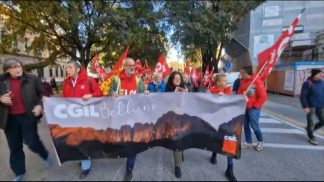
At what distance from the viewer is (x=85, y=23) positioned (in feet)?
44.1

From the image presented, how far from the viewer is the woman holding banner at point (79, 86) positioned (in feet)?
14.1

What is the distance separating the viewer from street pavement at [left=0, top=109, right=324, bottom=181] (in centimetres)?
425

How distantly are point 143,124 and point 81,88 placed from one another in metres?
1.10

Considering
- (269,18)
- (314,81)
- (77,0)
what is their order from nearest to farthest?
(314,81), (77,0), (269,18)

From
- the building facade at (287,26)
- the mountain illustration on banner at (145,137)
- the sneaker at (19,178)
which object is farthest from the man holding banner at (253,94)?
the building facade at (287,26)

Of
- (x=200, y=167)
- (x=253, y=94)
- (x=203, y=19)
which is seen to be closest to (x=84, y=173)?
(x=200, y=167)

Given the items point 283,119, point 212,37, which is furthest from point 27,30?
point 283,119

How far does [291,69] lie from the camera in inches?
755

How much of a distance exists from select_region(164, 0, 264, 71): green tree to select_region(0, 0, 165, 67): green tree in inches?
47.5

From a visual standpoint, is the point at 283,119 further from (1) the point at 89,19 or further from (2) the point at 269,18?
(2) the point at 269,18

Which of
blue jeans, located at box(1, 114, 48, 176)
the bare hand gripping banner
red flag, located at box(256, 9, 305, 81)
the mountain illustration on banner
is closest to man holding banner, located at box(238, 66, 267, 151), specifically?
red flag, located at box(256, 9, 305, 81)

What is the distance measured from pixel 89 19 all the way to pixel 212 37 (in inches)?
256

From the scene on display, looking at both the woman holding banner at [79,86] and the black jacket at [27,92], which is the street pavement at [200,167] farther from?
the black jacket at [27,92]

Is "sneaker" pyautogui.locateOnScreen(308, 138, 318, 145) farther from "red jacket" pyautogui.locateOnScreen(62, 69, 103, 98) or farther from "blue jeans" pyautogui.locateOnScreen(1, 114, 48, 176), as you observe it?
"blue jeans" pyautogui.locateOnScreen(1, 114, 48, 176)
